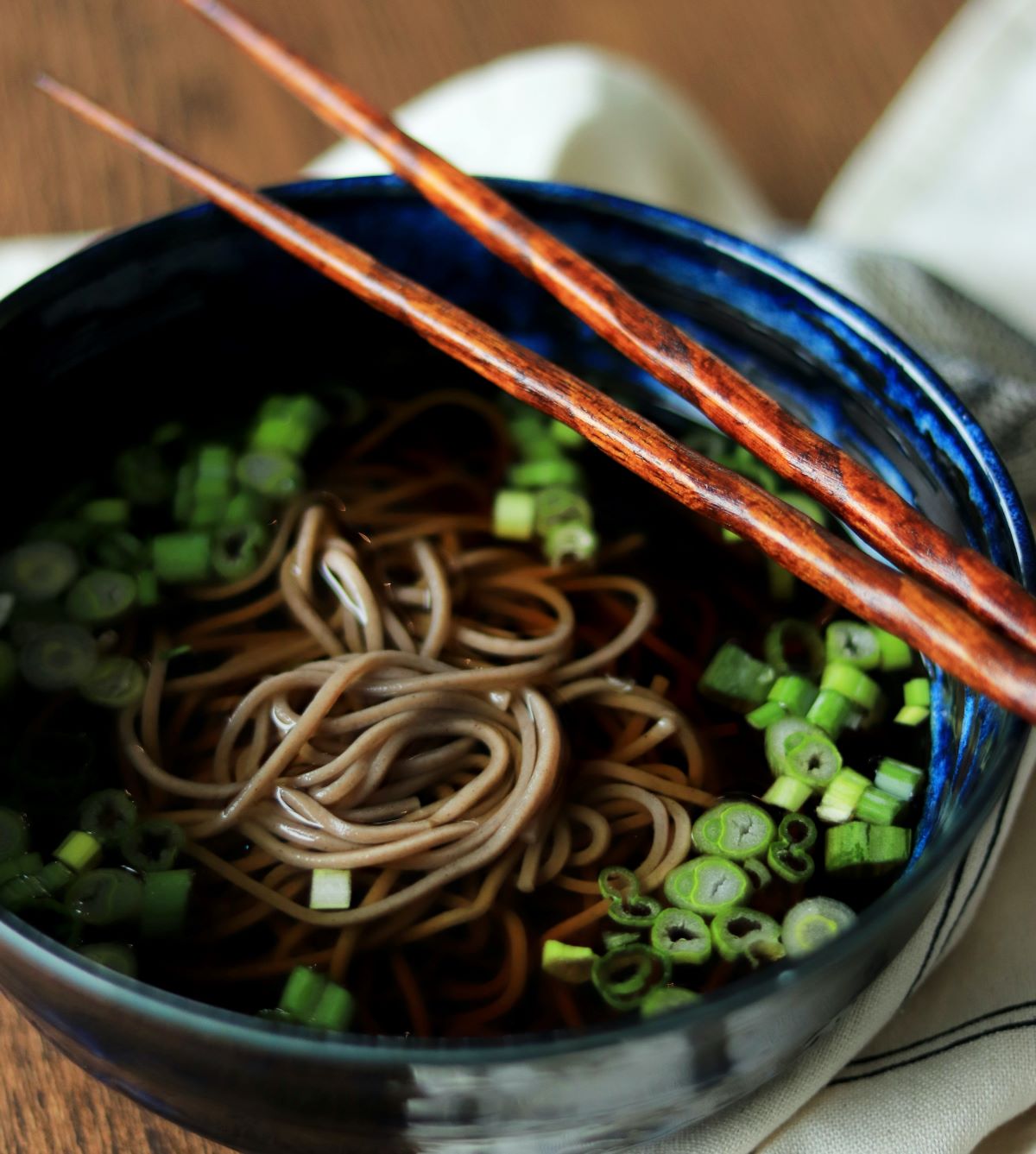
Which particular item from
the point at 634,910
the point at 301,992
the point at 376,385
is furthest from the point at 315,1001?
the point at 376,385

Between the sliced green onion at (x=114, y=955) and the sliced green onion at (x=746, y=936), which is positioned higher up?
the sliced green onion at (x=746, y=936)

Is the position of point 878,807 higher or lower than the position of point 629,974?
higher

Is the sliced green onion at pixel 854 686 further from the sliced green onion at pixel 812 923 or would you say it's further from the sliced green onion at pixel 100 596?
the sliced green onion at pixel 100 596

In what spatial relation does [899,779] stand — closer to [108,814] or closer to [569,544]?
[569,544]

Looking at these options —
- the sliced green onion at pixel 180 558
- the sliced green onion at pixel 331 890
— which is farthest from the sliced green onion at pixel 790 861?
the sliced green onion at pixel 180 558

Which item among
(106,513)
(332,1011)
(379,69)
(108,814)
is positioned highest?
(379,69)

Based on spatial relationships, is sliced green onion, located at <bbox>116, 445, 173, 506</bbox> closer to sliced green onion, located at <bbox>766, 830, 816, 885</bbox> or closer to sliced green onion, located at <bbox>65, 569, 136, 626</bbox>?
sliced green onion, located at <bbox>65, 569, 136, 626</bbox>
